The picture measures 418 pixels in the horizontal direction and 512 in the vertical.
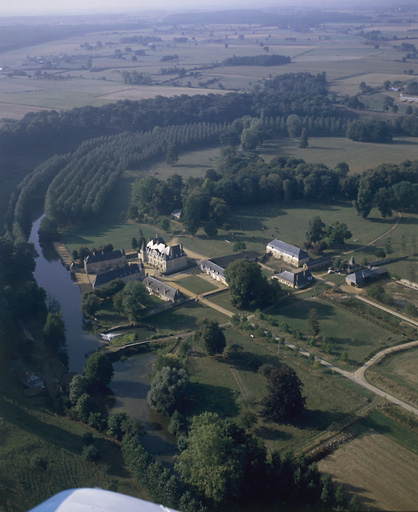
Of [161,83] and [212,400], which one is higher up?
[161,83]

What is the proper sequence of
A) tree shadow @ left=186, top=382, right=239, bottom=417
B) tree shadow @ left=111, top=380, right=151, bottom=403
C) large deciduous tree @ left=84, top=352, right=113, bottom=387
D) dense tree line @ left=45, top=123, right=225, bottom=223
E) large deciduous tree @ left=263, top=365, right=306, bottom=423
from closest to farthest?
large deciduous tree @ left=263, top=365, right=306, bottom=423 < tree shadow @ left=186, top=382, right=239, bottom=417 < large deciduous tree @ left=84, top=352, right=113, bottom=387 < tree shadow @ left=111, top=380, right=151, bottom=403 < dense tree line @ left=45, top=123, right=225, bottom=223

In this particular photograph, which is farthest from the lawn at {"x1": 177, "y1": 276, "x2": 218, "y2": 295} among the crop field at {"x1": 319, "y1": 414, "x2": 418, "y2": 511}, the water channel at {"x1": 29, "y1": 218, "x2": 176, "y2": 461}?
the crop field at {"x1": 319, "y1": 414, "x2": 418, "y2": 511}

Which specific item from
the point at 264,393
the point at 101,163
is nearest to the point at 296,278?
the point at 264,393

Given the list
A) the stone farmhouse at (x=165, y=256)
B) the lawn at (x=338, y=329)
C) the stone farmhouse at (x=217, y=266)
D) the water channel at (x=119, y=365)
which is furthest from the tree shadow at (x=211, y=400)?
the stone farmhouse at (x=165, y=256)

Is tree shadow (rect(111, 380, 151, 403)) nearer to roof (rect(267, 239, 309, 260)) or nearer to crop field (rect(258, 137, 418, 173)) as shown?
roof (rect(267, 239, 309, 260))

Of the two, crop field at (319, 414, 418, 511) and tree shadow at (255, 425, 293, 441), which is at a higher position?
crop field at (319, 414, 418, 511)

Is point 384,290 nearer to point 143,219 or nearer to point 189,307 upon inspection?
point 189,307

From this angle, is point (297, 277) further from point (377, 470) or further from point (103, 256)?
point (377, 470)

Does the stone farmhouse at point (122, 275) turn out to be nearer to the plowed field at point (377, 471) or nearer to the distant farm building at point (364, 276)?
the distant farm building at point (364, 276)

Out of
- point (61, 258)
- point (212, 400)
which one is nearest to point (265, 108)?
point (61, 258)
